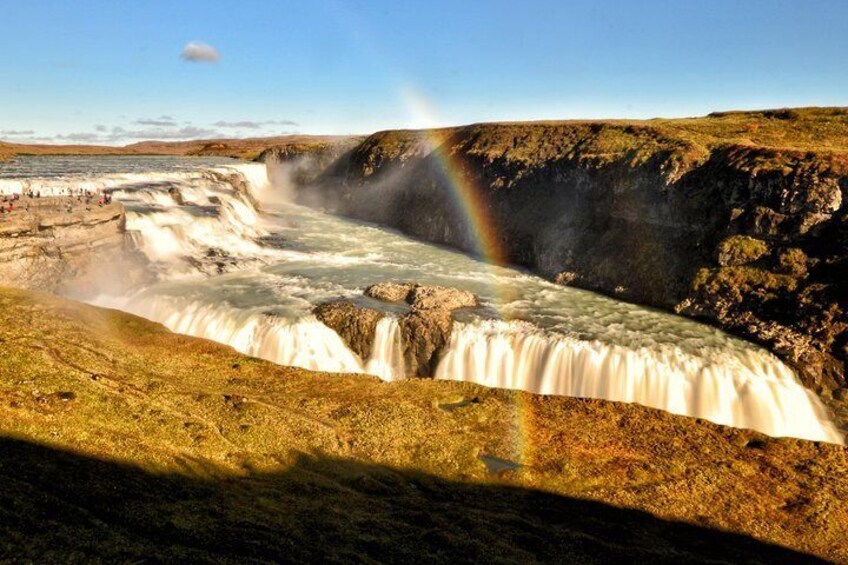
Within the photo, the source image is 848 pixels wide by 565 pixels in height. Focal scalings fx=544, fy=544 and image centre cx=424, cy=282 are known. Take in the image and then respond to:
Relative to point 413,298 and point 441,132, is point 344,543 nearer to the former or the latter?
point 413,298

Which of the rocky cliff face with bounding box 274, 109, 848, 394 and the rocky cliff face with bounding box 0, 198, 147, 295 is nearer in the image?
the rocky cliff face with bounding box 0, 198, 147, 295

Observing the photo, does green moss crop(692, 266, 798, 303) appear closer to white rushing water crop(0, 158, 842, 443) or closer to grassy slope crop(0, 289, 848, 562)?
white rushing water crop(0, 158, 842, 443)

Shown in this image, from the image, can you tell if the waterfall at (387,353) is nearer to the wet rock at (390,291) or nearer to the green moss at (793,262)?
the wet rock at (390,291)

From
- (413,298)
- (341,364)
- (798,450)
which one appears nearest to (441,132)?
(413,298)

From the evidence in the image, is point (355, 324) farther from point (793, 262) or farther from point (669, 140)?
point (669, 140)

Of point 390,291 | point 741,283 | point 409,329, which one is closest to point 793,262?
point 741,283

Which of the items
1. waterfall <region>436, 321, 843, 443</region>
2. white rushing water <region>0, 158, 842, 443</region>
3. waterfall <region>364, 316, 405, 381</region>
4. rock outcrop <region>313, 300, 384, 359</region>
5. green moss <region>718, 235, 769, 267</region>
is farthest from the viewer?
green moss <region>718, 235, 769, 267</region>

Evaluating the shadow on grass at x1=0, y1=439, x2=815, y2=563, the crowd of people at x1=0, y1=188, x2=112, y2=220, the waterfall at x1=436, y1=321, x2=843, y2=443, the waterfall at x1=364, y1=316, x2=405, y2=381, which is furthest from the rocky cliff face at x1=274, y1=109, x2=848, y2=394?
the crowd of people at x1=0, y1=188, x2=112, y2=220

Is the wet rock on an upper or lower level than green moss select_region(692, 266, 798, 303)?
lower
